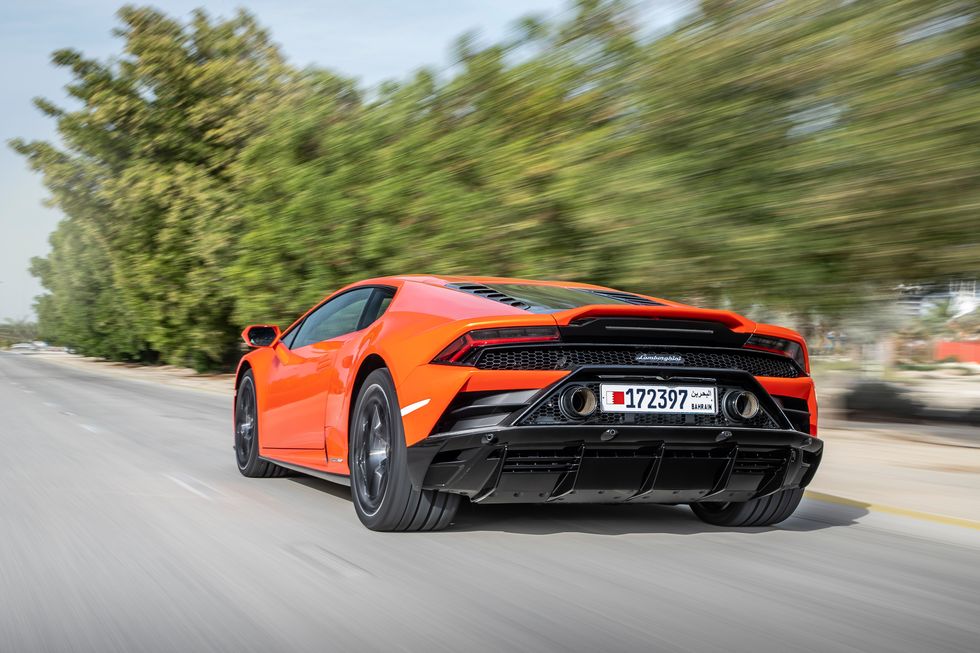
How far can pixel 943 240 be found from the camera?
10.2 metres

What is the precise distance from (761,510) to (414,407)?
202 cm

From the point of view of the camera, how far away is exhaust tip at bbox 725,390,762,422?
5039mm

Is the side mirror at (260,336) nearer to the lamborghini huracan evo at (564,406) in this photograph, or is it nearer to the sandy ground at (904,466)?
the lamborghini huracan evo at (564,406)

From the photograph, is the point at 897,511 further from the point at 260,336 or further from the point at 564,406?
the point at 260,336

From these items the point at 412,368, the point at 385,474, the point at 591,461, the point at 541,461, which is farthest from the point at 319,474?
the point at 591,461

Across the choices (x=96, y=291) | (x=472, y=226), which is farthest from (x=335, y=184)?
(x=96, y=291)

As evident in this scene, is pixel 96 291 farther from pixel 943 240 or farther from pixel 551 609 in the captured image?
pixel 551 609

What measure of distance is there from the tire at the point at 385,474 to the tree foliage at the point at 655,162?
624 cm

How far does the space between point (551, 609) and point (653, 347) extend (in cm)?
150

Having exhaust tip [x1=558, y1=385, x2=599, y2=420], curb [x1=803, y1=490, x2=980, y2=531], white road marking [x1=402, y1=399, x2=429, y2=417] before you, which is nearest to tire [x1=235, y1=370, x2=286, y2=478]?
white road marking [x1=402, y1=399, x2=429, y2=417]

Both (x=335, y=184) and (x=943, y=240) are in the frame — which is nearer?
(x=943, y=240)

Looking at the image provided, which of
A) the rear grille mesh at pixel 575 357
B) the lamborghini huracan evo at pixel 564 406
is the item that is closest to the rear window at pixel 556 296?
the lamborghini huracan evo at pixel 564 406

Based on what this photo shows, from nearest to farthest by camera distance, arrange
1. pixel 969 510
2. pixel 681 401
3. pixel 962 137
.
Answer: pixel 681 401 → pixel 969 510 → pixel 962 137

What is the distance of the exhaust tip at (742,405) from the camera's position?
198 inches
